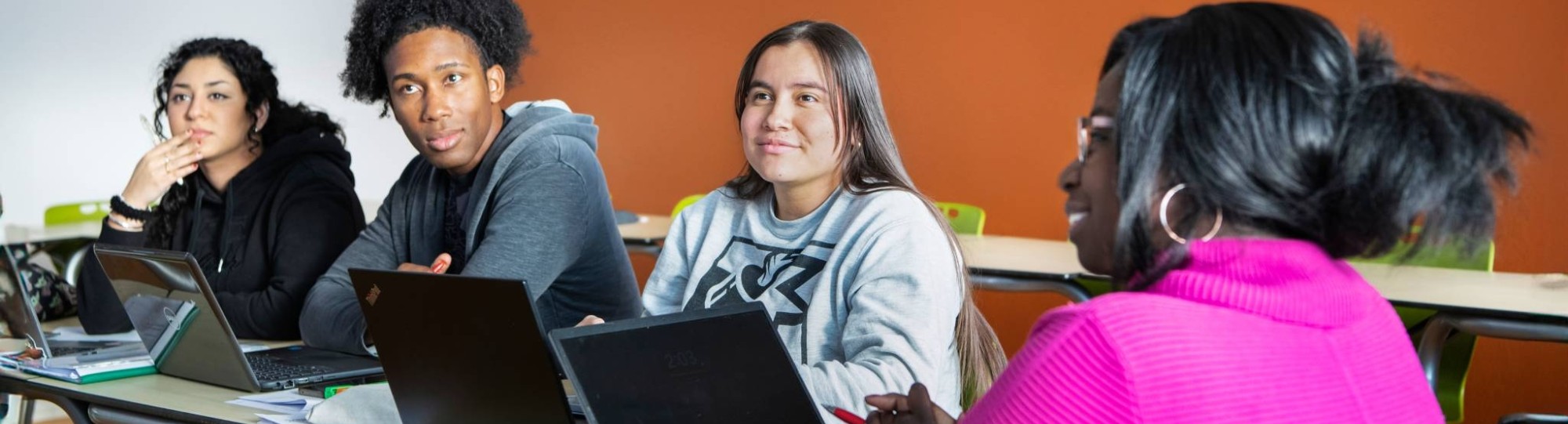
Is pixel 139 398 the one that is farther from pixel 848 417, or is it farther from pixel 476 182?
pixel 848 417

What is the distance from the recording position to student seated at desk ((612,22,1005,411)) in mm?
1509

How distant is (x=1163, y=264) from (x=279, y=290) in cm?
183

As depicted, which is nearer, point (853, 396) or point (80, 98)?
point (853, 396)

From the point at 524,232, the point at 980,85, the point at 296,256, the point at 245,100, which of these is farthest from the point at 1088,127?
the point at 980,85

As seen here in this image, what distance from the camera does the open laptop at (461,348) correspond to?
1.22 metres

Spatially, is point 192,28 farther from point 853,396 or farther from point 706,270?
point 853,396

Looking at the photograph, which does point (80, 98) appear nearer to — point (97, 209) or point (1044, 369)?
point (97, 209)

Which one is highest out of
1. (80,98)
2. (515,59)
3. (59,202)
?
(515,59)

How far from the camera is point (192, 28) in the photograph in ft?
18.9

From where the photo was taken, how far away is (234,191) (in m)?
2.48

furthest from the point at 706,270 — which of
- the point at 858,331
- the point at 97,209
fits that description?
the point at 97,209

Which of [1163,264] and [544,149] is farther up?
[1163,264]

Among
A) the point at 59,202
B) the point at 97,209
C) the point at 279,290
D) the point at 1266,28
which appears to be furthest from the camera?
the point at 59,202

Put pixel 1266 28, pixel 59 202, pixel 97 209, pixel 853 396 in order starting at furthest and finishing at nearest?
pixel 59 202 < pixel 97 209 < pixel 853 396 < pixel 1266 28
